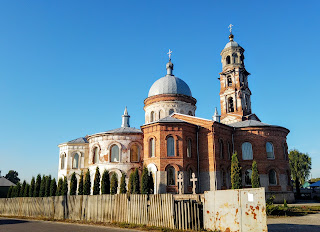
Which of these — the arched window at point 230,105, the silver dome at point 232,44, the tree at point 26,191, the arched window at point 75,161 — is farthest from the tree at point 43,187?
the silver dome at point 232,44

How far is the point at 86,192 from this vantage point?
77.0ft

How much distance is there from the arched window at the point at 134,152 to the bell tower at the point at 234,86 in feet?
45.0

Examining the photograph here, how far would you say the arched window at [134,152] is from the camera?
26.8 metres

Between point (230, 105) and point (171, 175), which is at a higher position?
point (230, 105)

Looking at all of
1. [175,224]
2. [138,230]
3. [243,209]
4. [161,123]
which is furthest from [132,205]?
[161,123]

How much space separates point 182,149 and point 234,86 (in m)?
15.4

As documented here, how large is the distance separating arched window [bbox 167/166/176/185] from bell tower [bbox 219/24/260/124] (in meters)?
13.9

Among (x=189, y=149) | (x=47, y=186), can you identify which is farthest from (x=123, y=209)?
(x=47, y=186)

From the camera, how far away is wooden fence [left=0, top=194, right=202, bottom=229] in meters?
12.3

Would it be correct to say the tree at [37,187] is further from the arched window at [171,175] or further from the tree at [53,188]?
the arched window at [171,175]

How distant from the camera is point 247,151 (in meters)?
28.1

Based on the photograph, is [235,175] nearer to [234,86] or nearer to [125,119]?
[125,119]

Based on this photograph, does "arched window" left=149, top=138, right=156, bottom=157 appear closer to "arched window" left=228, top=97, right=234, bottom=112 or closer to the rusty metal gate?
the rusty metal gate

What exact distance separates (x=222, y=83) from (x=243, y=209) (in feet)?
93.0
